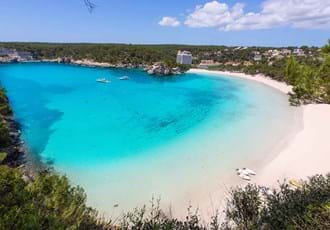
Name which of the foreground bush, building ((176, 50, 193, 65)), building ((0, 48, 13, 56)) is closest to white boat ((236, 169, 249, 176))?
the foreground bush

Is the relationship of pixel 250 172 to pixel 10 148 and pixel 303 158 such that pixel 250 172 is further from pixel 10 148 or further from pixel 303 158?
pixel 10 148

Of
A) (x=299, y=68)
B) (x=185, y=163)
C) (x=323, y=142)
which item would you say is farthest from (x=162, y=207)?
(x=299, y=68)

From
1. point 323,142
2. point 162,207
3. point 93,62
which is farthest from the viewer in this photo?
point 93,62

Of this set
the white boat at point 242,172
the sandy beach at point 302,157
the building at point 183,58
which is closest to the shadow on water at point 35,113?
the white boat at point 242,172

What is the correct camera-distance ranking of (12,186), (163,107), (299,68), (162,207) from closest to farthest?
(12,186) → (162,207) → (163,107) → (299,68)

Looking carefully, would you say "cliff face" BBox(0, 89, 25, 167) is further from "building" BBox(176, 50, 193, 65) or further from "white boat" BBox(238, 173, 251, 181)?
"building" BBox(176, 50, 193, 65)

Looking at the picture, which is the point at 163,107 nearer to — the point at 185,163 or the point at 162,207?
the point at 185,163

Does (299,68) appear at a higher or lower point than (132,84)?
higher
